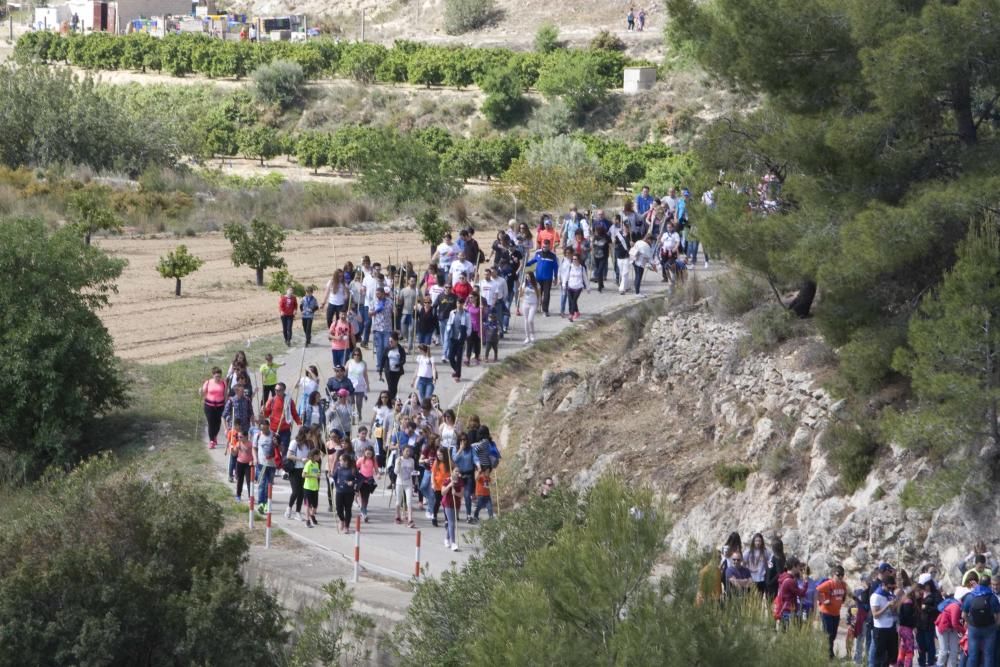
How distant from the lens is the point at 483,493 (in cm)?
2223

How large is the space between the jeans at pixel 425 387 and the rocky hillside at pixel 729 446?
1656 millimetres

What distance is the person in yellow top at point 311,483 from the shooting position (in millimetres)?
21875

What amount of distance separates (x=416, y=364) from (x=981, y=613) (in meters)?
14.9

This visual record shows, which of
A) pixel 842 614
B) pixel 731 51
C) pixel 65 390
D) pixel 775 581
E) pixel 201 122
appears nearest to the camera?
pixel 775 581

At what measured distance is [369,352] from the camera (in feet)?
97.1

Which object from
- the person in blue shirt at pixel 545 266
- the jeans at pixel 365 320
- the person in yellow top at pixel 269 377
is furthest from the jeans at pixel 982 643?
the person in blue shirt at pixel 545 266

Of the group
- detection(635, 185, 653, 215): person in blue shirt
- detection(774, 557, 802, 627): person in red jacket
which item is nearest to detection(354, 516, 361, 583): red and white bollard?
detection(774, 557, 802, 627): person in red jacket

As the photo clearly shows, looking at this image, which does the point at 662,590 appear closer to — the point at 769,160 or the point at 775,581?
the point at 775,581

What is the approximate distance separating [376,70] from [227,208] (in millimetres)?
34527

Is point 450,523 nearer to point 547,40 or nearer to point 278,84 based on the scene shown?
point 547,40

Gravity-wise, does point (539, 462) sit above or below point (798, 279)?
below

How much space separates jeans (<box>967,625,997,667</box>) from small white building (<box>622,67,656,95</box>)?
59.3m

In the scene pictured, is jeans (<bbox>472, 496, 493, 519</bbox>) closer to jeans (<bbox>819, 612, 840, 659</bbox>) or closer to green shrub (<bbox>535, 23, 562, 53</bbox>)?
jeans (<bbox>819, 612, 840, 659</bbox>)

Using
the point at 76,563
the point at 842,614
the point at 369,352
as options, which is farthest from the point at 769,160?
the point at 76,563
